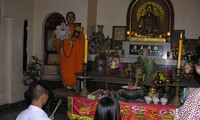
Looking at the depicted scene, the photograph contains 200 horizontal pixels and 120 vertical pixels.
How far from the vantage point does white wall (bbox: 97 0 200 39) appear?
20.7 ft

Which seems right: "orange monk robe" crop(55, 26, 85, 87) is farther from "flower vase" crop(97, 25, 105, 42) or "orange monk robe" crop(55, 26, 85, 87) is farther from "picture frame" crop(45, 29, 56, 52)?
"picture frame" crop(45, 29, 56, 52)

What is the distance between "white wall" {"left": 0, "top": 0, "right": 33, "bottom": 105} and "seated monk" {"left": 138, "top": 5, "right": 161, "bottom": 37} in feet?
9.66

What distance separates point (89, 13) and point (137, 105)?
4.15m

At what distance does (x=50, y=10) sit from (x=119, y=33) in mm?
1891

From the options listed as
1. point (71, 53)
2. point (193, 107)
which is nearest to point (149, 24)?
point (71, 53)

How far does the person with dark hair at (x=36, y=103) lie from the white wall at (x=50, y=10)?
178 inches

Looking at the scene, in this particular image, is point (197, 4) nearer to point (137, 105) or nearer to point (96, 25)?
point (96, 25)

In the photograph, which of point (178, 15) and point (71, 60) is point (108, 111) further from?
point (178, 15)

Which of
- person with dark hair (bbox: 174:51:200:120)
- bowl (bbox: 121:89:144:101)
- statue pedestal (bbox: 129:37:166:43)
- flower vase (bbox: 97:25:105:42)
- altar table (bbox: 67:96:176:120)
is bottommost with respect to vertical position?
altar table (bbox: 67:96:176:120)

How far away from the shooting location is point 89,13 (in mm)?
6547

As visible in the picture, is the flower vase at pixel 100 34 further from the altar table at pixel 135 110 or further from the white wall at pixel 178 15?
the altar table at pixel 135 110

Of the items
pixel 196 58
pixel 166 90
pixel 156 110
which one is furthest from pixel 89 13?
pixel 196 58

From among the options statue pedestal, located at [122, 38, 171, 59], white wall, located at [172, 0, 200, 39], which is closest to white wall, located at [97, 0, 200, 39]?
white wall, located at [172, 0, 200, 39]

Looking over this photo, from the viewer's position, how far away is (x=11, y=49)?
228 inches
